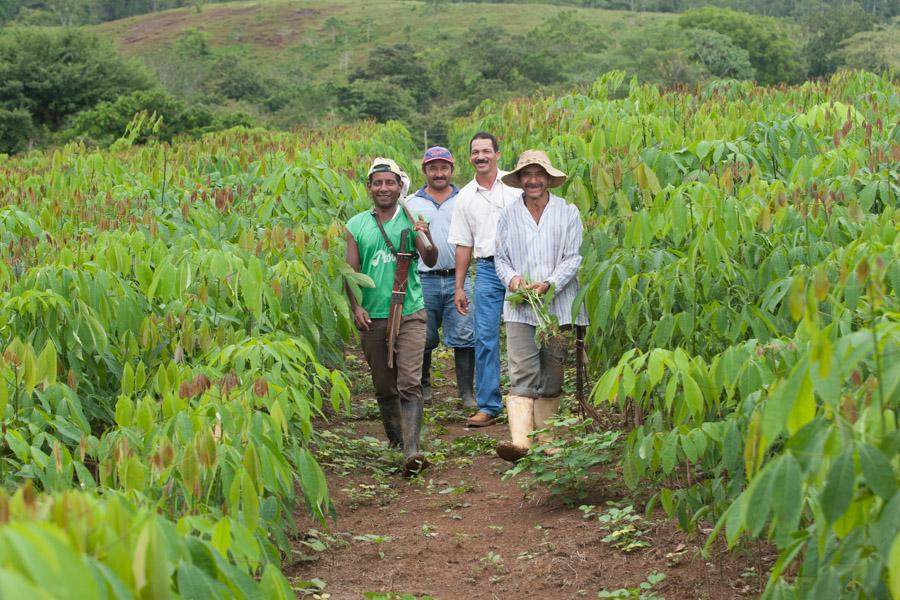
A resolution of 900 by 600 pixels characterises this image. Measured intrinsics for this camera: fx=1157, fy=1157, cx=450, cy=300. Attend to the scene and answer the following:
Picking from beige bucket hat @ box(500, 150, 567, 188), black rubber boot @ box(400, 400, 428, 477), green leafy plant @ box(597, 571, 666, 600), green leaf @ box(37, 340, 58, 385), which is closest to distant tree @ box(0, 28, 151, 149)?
black rubber boot @ box(400, 400, 428, 477)

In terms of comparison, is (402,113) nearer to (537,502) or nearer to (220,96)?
(220,96)

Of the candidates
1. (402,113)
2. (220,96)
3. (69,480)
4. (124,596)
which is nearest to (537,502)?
(69,480)

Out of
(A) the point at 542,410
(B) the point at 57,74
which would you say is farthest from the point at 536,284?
(B) the point at 57,74

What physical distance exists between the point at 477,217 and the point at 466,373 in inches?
42.2

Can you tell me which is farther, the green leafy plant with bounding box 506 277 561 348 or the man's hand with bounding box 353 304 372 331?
the man's hand with bounding box 353 304 372 331

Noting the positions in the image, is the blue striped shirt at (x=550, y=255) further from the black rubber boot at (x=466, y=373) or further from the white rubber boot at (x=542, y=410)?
the black rubber boot at (x=466, y=373)

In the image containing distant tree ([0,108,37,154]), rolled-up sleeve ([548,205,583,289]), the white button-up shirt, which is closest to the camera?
rolled-up sleeve ([548,205,583,289])

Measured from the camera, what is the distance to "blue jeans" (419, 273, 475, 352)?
6609mm

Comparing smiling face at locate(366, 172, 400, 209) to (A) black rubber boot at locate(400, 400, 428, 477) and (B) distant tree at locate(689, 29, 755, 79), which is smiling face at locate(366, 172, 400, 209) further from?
(B) distant tree at locate(689, 29, 755, 79)

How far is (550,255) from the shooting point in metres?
5.20

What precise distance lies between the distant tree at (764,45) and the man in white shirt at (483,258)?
138 feet

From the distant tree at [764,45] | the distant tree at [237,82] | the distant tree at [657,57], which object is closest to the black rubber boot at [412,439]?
the distant tree at [657,57]

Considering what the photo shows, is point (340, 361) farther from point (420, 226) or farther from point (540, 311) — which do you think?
point (540, 311)

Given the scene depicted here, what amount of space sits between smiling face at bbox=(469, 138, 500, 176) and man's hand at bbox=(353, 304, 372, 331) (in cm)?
120
